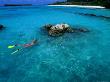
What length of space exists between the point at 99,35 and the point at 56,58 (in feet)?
33.0

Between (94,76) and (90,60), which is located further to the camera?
(90,60)

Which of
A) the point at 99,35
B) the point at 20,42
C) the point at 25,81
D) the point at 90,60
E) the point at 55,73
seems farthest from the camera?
the point at 99,35

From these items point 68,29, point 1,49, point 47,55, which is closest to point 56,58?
point 47,55

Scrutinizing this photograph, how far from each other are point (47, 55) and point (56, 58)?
4.21 feet

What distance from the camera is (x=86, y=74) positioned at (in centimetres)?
1350

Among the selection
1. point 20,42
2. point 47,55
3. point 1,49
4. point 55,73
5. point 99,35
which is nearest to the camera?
point 55,73

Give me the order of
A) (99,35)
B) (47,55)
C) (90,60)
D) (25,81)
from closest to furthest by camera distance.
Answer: (25,81) → (90,60) → (47,55) → (99,35)

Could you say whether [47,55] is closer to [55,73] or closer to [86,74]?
[55,73]

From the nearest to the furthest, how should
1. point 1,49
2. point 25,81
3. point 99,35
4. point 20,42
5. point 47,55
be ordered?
point 25,81 < point 47,55 < point 1,49 < point 20,42 < point 99,35

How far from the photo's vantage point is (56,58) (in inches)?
680

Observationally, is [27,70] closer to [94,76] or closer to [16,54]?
[16,54]

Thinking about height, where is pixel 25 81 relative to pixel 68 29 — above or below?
below

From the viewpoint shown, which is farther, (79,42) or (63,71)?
(79,42)

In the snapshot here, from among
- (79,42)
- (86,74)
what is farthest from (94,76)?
(79,42)
